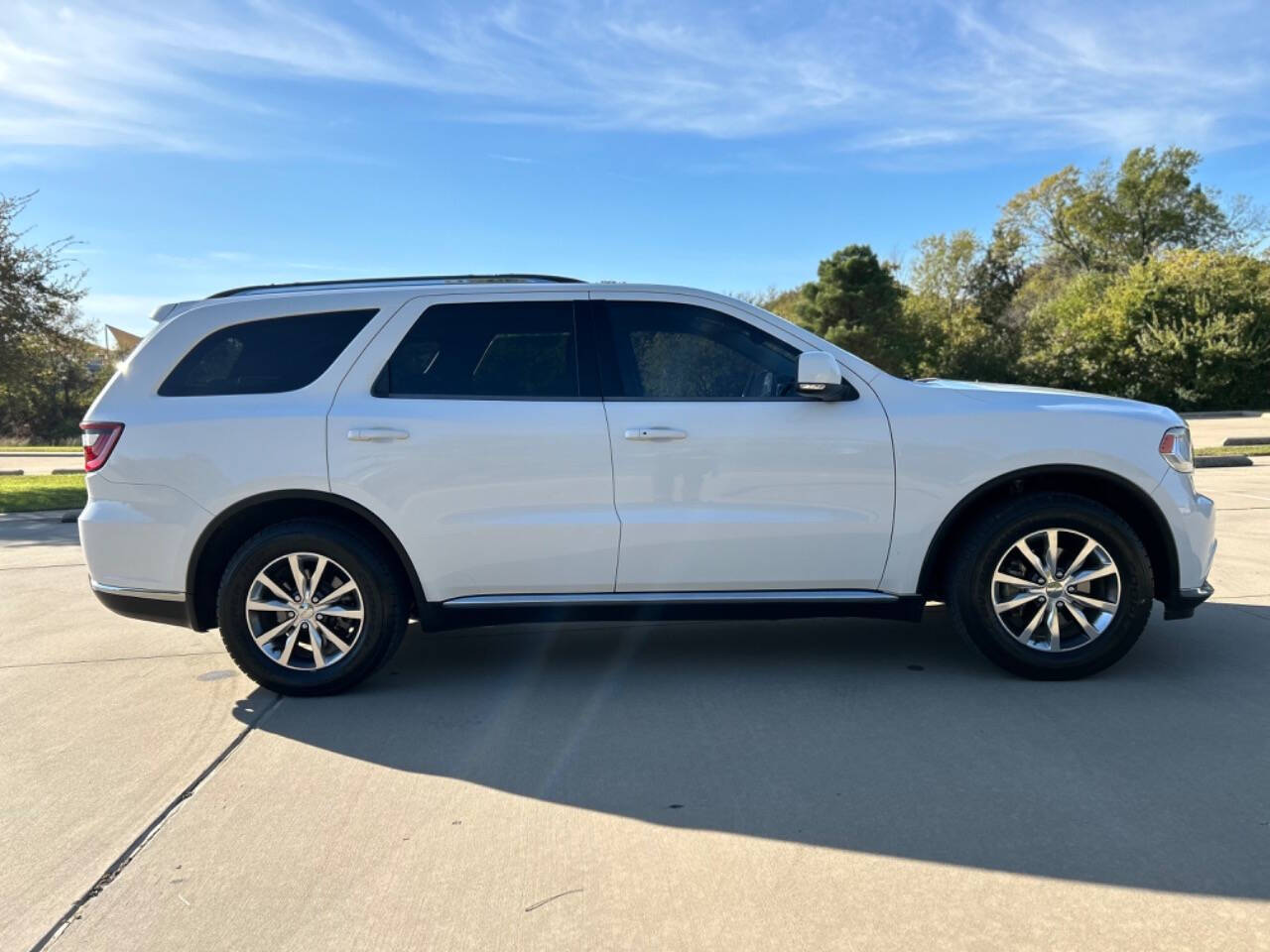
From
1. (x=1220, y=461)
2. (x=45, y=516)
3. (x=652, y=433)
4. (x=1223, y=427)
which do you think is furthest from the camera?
(x=1223, y=427)

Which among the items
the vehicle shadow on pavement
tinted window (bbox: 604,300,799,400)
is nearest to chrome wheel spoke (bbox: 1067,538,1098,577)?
the vehicle shadow on pavement

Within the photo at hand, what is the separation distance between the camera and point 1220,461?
15.3 meters

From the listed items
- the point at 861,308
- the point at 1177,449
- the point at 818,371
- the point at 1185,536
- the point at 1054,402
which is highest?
the point at 861,308

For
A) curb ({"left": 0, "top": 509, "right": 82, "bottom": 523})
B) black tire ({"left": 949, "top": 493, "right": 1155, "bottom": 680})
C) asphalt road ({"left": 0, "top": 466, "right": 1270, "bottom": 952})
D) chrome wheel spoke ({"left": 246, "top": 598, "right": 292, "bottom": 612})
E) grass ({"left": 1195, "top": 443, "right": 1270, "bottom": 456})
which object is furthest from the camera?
grass ({"left": 1195, "top": 443, "right": 1270, "bottom": 456})

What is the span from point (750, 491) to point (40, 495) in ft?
49.1

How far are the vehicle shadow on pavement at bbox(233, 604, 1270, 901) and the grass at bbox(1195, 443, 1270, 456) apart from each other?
41.0 ft

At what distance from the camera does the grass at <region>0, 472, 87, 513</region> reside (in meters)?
14.4

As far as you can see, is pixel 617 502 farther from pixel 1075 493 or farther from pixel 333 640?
pixel 1075 493

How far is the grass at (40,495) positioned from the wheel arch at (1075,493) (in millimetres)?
13183

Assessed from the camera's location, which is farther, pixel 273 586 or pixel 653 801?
pixel 273 586

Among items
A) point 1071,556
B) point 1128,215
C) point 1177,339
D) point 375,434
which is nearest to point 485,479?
point 375,434

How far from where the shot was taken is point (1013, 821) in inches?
124

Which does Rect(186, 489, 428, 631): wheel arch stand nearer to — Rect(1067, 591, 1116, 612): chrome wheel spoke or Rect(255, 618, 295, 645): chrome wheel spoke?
Rect(255, 618, 295, 645): chrome wheel spoke

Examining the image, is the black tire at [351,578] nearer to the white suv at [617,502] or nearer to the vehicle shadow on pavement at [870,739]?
the white suv at [617,502]
